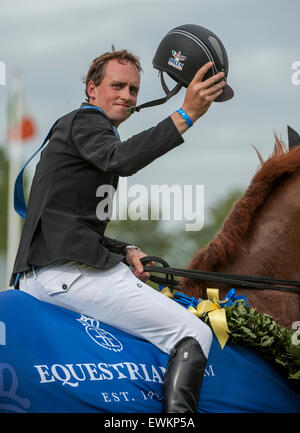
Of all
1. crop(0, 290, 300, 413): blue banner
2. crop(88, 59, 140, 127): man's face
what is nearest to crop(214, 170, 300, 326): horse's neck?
crop(0, 290, 300, 413): blue banner

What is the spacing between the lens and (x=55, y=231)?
11.0ft

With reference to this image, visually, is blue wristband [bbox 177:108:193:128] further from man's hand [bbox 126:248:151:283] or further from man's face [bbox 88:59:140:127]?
man's hand [bbox 126:248:151:283]

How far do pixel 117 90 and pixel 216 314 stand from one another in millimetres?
1630

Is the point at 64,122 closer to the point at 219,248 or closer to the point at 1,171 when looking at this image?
the point at 219,248

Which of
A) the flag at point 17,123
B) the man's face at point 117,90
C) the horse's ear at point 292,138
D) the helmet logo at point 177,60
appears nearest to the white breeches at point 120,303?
the man's face at point 117,90

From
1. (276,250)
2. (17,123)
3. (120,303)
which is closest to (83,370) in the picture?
(120,303)

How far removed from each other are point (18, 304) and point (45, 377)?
1.51ft

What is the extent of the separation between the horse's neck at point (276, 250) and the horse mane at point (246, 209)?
5cm

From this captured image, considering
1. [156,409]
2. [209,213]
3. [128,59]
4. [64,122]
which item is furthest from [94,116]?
[209,213]

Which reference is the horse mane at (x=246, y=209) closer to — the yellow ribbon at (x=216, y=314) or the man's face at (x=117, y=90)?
the yellow ribbon at (x=216, y=314)

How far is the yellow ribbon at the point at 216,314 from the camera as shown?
11.6ft

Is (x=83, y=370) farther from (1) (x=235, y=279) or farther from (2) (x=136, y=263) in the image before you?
(1) (x=235, y=279)

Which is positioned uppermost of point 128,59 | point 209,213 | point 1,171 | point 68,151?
point 128,59

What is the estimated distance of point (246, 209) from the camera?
13.0 feet
